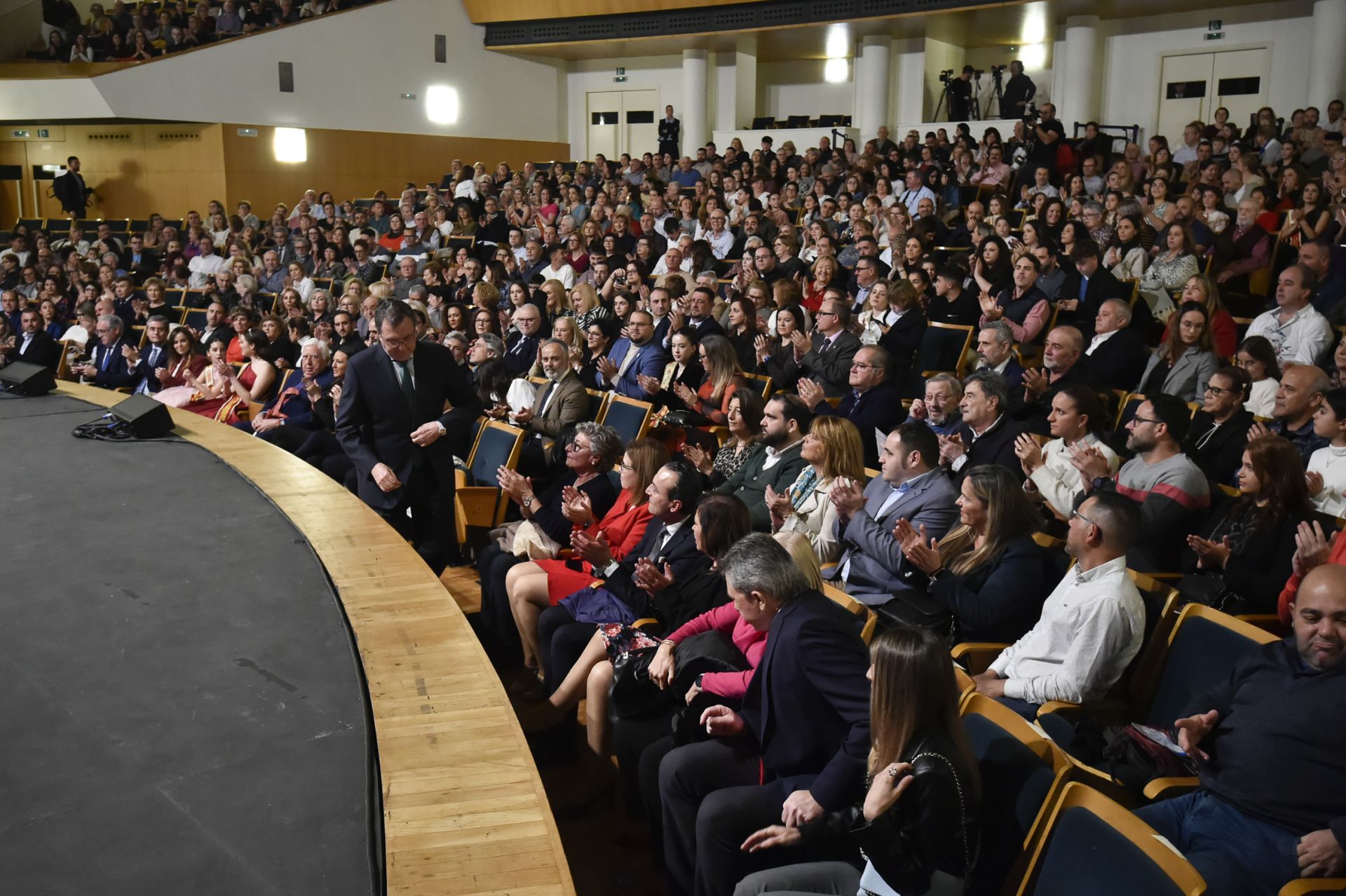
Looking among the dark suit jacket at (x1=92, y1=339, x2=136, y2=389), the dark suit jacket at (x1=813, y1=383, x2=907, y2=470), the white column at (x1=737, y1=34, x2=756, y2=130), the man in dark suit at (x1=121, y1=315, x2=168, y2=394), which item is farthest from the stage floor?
the white column at (x1=737, y1=34, x2=756, y2=130)

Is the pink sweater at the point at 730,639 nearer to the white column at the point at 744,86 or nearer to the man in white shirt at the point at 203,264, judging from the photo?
the man in white shirt at the point at 203,264

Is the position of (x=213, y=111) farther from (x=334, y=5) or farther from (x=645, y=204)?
(x=645, y=204)

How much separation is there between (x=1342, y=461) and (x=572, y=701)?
241cm

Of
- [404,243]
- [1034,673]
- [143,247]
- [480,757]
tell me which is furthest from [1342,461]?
[143,247]

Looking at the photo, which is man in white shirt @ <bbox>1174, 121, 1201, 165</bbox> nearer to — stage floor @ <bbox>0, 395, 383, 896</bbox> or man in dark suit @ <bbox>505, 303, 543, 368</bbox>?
man in dark suit @ <bbox>505, 303, 543, 368</bbox>

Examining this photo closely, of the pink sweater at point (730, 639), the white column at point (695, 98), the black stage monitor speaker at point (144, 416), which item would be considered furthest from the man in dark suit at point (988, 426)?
the white column at point (695, 98)

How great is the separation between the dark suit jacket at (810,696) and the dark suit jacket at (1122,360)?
304cm

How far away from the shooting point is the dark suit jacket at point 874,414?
14.5 ft

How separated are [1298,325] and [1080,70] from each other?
8.56 meters

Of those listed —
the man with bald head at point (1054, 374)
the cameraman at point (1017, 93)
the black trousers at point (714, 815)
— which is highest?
the cameraman at point (1017, 93)

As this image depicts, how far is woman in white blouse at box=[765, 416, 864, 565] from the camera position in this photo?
341 centimetres

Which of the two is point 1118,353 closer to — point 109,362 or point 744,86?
point 109,362

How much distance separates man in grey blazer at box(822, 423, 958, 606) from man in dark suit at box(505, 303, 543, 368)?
3.10m

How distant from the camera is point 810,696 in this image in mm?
2207
